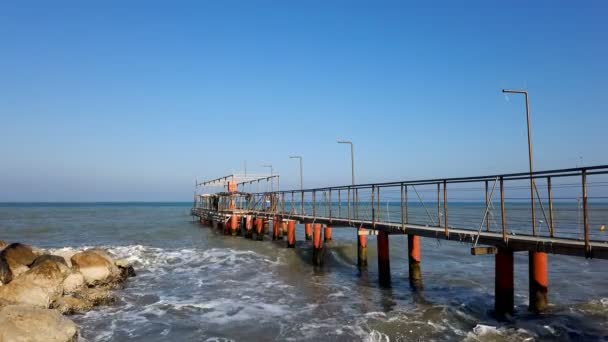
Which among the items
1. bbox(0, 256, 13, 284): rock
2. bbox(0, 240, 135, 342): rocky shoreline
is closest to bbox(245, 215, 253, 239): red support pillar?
bbox(0, 240, 135, 342): rocky shoreline

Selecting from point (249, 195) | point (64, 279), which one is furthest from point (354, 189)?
point (249, 195)

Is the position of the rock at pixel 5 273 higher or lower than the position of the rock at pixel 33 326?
higher

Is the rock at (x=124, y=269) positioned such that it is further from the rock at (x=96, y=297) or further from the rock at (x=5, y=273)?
the rock at (x=5, y=273)

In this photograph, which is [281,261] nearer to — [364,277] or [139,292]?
[364,277]

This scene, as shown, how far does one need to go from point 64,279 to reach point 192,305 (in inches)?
164

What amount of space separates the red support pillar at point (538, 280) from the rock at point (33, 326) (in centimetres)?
1096

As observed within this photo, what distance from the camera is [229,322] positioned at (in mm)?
11914

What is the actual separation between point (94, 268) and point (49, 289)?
3209 mm

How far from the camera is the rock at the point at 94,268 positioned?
629 inches

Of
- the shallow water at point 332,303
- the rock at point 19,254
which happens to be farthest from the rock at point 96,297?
the rock at point 19,254

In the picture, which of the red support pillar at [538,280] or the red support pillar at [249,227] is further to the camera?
the red support pillar at [249,227]

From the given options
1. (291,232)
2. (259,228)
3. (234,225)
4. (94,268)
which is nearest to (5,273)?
(94,268)

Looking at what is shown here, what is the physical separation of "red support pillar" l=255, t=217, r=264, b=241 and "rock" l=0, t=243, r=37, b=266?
17.0m

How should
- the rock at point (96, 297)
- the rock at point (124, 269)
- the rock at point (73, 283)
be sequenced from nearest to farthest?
the rock at point (96, 297) → the rock at point (73, 283) → the rock at point (124, 269)
